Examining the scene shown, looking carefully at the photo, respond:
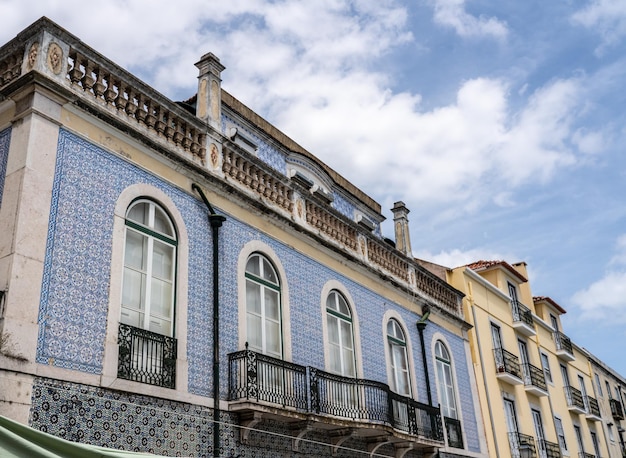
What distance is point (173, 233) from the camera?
9.12 meters

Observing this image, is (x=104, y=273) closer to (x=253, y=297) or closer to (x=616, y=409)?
(x=253, y=297)

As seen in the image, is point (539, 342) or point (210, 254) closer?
point (210, 254)

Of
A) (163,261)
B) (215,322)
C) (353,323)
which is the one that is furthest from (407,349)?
(163,261)

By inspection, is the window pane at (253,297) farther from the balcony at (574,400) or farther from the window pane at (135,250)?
the balcony at (574,400)

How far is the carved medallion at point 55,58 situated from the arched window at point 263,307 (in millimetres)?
3880

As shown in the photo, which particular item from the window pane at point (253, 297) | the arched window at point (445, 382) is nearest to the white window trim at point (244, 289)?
the window pane at point (253, 297)

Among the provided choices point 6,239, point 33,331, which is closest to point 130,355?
point 33,331

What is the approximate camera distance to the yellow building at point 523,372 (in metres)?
16.8

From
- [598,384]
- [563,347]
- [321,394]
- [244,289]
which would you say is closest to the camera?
[244,289]

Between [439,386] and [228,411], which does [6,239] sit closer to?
[228,411]

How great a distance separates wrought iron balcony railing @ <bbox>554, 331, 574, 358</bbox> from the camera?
23.9m

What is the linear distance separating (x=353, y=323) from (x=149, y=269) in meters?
4.93

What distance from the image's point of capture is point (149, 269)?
336 inches

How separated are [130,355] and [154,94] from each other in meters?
3.48
